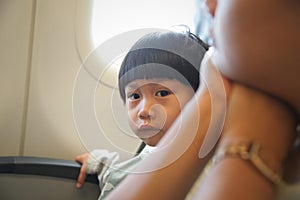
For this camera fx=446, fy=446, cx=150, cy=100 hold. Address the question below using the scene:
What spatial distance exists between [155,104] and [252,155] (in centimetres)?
34

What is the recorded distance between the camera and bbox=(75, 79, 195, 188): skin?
2.45ft

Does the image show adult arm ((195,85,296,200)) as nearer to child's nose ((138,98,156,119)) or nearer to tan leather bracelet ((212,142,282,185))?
tan leather bracelet ((212,142,282,185))

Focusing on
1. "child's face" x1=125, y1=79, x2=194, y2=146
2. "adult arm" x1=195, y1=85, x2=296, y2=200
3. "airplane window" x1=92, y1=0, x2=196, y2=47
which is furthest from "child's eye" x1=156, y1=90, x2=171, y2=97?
"airplane window" x1=92, y1=0, x2=196, y2=47

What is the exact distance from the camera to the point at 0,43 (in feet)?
4.02

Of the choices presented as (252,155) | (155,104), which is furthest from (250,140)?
(155,104)

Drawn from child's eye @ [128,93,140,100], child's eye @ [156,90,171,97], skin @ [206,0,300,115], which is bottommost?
child's eye @ [128,93,140,100]

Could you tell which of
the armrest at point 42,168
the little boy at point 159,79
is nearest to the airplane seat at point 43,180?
the armrest at point 42,168

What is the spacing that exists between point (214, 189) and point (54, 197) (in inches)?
26.5

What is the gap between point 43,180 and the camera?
1.01 metres

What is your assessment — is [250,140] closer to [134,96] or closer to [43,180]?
[134,96]

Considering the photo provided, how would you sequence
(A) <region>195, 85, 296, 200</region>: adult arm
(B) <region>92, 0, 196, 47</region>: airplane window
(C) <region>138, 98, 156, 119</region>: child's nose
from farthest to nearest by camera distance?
(B) <region>92, 0, 196, 47</region>: airplane window
(C) <region>138, 98, 156, 119</region>: child's nose
(A) <region>195, 85, 296, 200</region>: adult arm

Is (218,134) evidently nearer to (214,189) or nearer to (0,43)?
(214,189)

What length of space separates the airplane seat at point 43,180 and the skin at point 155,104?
0.29 metres

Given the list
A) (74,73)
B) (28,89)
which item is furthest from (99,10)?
(28,89)
